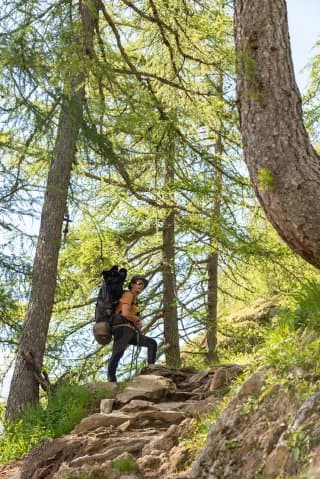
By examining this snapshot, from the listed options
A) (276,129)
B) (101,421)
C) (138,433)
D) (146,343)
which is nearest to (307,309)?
(276,129)

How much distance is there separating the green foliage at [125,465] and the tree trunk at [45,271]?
392 cm

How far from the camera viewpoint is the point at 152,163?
13.3m

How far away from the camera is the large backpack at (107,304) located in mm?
9641

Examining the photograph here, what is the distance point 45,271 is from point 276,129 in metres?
5.34

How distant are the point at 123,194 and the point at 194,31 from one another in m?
3.08

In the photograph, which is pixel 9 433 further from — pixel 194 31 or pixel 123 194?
pixel 194 31

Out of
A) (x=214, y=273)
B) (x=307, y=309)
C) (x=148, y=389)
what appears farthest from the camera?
(x=214, y=273)

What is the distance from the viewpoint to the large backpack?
964cm

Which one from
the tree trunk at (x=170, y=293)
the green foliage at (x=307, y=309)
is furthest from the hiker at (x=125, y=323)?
the green foliage at (x=307, y=309)

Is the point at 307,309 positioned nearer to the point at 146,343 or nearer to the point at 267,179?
the point at 267,179

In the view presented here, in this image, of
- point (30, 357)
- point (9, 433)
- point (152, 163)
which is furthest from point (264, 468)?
point (152, 163)

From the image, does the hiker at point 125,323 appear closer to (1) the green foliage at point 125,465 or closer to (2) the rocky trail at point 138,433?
(2) the rocky trail at point 138,433

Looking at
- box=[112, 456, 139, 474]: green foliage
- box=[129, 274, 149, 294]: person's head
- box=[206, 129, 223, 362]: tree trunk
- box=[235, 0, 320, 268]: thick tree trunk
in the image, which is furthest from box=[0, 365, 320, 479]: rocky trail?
box=[206, 129, 223, 362]: tree trunk

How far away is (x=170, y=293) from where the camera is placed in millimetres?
13945
